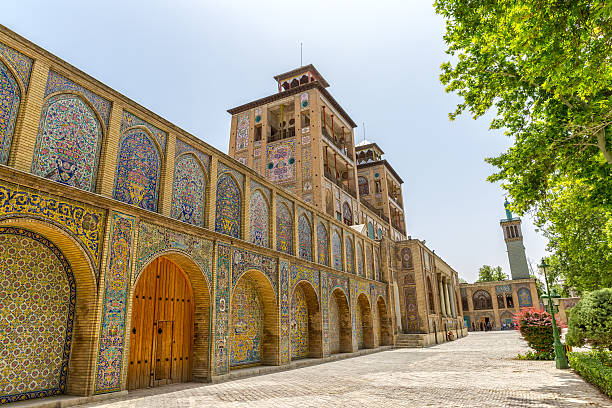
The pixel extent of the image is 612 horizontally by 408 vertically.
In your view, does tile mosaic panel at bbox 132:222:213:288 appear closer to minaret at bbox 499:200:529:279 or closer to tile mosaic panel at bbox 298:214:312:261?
tile mosaic panel at bbox 298:214:312:261

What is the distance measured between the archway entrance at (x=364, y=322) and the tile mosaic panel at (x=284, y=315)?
8839 mm

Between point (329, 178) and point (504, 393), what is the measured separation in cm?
1968

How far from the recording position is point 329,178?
26.7 metres

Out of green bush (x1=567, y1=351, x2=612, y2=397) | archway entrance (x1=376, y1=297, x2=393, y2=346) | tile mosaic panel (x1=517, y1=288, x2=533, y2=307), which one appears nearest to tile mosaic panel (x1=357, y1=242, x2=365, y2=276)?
archway entrance (x1=376, y1=297, x2=393, y2=346)

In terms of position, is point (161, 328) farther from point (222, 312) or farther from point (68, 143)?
point (68, 143)

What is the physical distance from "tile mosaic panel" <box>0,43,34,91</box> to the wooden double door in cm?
498

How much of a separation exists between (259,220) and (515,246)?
56.5 metres

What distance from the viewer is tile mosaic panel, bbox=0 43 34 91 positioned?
7.26 metres

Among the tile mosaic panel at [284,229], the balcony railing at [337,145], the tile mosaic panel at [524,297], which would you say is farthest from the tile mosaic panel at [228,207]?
the tile mosaic panel at [524,297]

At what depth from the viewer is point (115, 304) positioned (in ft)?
26.7

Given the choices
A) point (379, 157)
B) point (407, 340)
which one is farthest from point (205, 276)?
point (379, 157)

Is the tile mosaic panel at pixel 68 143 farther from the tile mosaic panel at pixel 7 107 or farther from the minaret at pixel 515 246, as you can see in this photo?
the minaret at pixel 515 246

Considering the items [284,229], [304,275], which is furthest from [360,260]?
[284,229]

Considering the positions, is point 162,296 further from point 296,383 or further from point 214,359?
point 296,383
